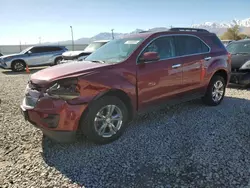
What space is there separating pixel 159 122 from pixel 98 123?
58.6 inches

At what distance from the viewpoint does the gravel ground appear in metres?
2.81

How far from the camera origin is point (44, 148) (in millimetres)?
3705

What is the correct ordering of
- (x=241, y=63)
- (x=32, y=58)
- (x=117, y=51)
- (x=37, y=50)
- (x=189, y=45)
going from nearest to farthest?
(x=117, y=51)
(x=189, y=45)
(x=241, y=63)
(x=32, y=58)
(x=37, y=50)

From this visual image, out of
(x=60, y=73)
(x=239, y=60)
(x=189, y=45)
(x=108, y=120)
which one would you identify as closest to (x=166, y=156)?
(x=108, y=120)

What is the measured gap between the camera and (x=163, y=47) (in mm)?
4516

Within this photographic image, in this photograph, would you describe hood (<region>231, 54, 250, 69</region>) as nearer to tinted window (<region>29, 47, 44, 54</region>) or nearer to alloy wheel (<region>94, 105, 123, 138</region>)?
alloy wheel (<region>94, 105, 123, 138</region>)

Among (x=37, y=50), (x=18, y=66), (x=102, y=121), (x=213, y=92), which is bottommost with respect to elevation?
(x=102, y=121)

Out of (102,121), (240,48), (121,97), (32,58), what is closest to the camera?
(102,121)

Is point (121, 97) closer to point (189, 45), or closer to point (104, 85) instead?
point (104, 85)

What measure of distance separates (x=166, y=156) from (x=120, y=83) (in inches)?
51.2

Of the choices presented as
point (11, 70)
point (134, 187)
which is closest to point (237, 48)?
point (134, 187)

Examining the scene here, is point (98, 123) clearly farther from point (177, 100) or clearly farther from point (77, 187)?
point (177, 100)

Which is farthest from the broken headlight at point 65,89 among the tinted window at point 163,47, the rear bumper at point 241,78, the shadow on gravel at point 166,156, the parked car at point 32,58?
the parked car at point 32,58

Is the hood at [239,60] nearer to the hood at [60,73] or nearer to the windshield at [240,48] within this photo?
the windshield at [240,48]
